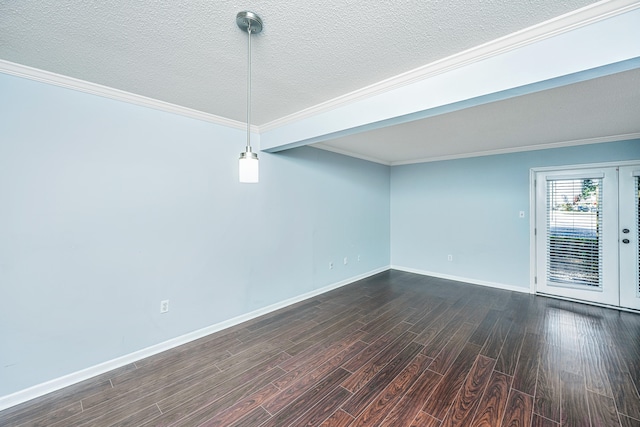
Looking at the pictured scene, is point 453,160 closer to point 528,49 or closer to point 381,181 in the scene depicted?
point 381,181

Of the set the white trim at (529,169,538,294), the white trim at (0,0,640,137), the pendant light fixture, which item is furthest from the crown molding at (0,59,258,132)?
the white trim at (529,169,538,294)

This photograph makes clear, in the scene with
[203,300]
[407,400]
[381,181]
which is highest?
[381,181]

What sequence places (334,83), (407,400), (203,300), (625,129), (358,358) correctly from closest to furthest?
(407,400) < (334,83) < (358,358) < (203,300) < (625,129)

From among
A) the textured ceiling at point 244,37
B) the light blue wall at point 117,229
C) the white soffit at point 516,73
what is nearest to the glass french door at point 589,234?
the white soffit at point 516,73

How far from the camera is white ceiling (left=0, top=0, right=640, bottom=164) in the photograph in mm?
1380

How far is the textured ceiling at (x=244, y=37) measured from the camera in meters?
1.37

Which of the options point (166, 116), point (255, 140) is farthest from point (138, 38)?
point (255, 140)

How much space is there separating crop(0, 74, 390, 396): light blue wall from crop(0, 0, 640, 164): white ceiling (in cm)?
37

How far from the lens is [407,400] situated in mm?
1973

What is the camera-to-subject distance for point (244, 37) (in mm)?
1605

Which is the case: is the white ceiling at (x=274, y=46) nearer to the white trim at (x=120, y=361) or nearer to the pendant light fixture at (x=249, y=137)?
the pendant light fixture at (x=249, y=137)

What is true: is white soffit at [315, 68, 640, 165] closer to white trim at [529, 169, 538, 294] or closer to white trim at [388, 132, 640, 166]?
white trim at [388, 132, 640, 166]

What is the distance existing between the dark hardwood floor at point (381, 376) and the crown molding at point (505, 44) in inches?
98.1

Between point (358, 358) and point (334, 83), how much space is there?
2.57 metres
